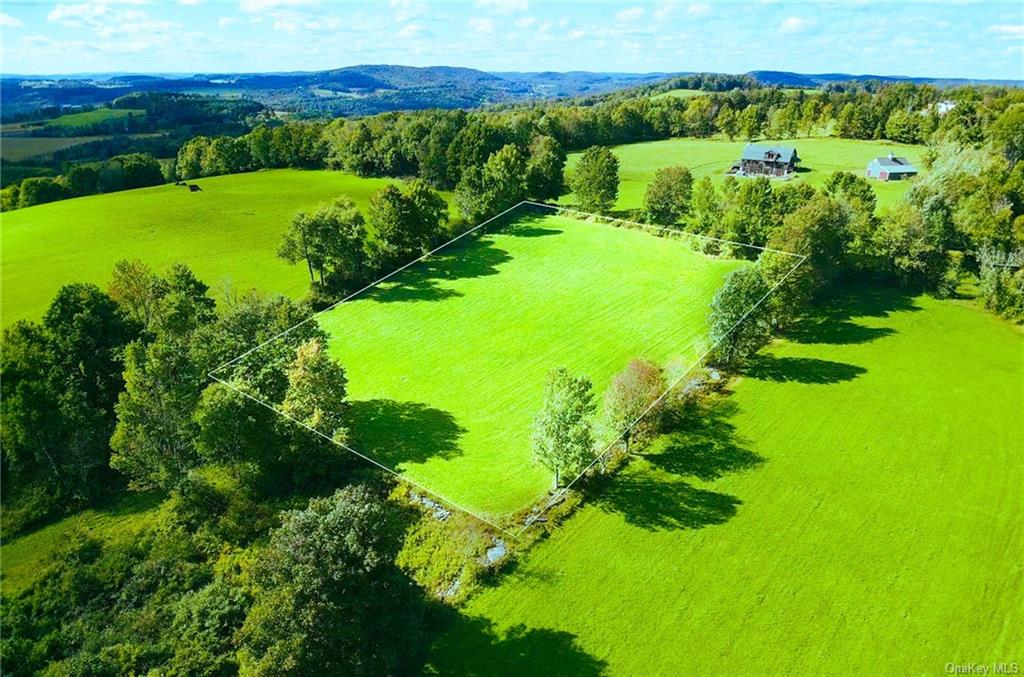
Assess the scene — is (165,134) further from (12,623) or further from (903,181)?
(903,181)

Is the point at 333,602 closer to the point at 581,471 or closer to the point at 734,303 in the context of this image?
the point at 581,471

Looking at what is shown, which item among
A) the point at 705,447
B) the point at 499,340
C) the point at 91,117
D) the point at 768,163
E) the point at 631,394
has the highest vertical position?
the point at 91,117

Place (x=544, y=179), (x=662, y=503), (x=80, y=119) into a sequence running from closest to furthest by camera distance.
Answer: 1. (x=662, y=503)
2. (x=544, y=179)
3. (x=80, y=119)

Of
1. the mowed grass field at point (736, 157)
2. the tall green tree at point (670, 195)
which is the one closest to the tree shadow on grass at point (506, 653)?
the tall green tree at point (670, 195)

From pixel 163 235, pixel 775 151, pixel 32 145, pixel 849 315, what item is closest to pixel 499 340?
pixel 849 315

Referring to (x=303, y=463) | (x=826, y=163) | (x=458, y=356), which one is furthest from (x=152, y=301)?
(x=826, y=163)

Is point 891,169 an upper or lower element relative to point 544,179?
upper

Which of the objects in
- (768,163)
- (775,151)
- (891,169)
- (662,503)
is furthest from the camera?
(775,151)

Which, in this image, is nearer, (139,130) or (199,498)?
(199,498)
